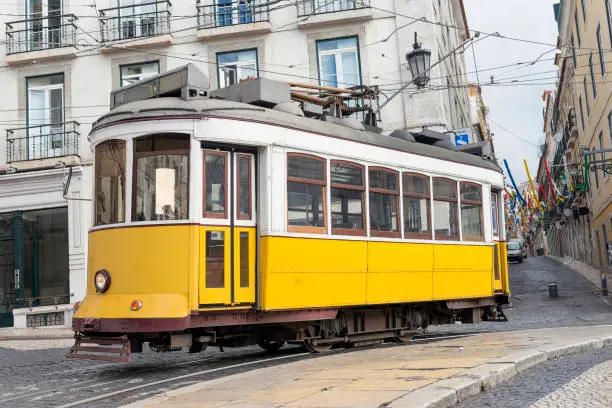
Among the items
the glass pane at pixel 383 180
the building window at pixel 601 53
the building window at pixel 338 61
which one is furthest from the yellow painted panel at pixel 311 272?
the building window at pixel 601 53

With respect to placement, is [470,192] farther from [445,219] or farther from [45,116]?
[45,116]

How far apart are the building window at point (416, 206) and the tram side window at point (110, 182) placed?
14.5ft

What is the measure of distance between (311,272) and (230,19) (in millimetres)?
13159

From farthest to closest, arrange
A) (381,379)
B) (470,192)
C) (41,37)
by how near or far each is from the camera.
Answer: (41,37), (470,192), (381,379)

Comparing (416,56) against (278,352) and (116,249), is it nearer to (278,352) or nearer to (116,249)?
(278,352)

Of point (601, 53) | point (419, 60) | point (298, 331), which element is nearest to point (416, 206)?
point (298, 331)

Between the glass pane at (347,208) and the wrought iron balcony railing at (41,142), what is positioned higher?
the wrought iron balcony railing at (41,142)

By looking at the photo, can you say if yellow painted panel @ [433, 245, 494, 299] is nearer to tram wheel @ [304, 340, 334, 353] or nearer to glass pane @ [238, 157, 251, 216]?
tram wheel @ [304, 340, 334, 353]

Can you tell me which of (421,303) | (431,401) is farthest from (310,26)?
(431,401)

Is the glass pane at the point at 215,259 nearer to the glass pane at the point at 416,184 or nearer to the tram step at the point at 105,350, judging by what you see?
the tram step at the point at 105,350

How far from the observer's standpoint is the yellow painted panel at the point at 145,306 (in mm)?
8094

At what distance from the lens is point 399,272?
1084 cm

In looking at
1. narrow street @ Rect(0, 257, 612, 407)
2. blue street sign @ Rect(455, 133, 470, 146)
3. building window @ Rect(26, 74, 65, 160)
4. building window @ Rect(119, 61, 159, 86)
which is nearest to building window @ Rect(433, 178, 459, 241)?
narrow street @ Rect(0, 257, 612, 407)

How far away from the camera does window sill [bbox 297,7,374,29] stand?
19891mm
